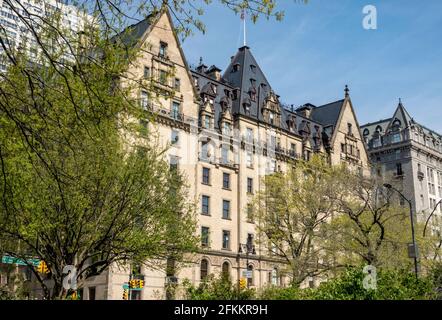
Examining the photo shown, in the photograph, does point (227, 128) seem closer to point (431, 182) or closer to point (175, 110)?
point (175, 110)

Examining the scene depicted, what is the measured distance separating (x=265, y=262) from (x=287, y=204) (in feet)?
44.5

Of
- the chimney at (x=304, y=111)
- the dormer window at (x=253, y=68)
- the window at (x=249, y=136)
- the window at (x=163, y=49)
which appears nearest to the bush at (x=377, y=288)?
the window at (x=163, y=49)

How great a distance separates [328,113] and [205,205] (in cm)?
3014

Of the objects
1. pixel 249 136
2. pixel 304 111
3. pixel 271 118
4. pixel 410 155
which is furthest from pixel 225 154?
pixel 410 155

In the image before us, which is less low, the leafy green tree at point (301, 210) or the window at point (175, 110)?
the window at point (175, 110)

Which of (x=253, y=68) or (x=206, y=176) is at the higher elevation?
(x=253, y=68)

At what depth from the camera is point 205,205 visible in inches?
1998

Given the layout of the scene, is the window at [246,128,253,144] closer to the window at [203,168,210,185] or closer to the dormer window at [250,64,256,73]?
the window at [203,168,210,185]

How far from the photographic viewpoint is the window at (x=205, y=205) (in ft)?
165

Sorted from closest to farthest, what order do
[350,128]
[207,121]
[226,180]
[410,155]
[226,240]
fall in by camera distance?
[226,240], [207,121], [226,180], [350,128], [410,155]

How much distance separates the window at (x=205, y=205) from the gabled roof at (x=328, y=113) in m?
26.5

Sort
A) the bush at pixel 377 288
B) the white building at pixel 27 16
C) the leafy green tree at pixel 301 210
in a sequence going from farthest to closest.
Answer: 1. the leafy green tree at pixel 301 210
2. the bush at pixel 377 288
3. the white building at pixel 27 16

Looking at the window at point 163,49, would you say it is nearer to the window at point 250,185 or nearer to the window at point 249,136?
the window at point 249,136
